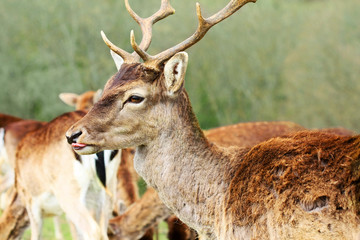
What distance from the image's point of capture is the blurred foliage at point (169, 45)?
75.4ft

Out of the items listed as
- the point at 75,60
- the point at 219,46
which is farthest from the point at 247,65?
the point at 75,60

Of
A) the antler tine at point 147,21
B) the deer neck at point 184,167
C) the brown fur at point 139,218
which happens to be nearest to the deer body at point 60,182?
the brown fur at point 139,218

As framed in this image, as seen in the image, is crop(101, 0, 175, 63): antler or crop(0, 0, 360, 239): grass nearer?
crop(101, 0, 175, 63): antler

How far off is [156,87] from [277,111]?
19.0m

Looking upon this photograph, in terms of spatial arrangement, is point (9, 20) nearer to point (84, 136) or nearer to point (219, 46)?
point (219, 46)

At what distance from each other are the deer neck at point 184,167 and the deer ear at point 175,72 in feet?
0.47

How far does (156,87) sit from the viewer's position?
4.52m

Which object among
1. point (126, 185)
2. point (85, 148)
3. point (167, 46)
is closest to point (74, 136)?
point (85, 148)

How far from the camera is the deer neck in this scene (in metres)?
4.47

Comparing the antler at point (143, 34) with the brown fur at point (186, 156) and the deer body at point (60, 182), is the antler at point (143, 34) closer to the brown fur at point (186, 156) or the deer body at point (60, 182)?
the brown fur at point (186, 156)

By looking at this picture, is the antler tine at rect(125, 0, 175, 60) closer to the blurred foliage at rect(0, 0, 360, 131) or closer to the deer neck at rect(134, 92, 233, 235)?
the deer neck at rect(134, 92, 233, 235)

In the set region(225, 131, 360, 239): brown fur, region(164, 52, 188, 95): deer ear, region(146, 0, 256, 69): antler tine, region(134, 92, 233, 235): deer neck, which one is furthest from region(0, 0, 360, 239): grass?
region(225, 131, 360, 239): brown fur

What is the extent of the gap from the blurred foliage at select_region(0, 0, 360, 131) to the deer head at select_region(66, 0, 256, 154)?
1743 cm

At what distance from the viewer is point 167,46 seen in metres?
22.6
